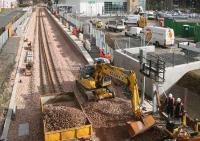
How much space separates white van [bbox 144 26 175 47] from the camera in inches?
1382

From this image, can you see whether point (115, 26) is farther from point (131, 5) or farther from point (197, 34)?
point (131, 5)

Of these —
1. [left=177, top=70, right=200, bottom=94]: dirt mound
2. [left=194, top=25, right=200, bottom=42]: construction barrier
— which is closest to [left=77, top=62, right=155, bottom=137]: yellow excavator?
[left=177, top=70, right=200, bottom=94]: dirt mound

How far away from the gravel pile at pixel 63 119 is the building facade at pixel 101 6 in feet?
240

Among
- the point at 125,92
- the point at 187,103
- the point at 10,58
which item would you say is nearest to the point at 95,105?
the point at 125,92

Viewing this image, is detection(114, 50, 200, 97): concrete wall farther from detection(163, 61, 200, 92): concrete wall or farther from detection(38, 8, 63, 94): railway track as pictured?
detection(38, 8, 63, 94): railway track

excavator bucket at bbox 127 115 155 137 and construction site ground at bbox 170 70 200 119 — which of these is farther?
construction site ground at bbox 170 70 200 119

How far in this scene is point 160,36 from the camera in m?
35.7

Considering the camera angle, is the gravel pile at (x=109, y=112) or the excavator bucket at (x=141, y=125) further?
the gravel pile at (x=109, y=112)

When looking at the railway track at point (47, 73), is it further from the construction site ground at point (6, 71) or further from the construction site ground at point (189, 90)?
the construction site ground at point (189, 90)

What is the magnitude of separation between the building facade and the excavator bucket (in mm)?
73676

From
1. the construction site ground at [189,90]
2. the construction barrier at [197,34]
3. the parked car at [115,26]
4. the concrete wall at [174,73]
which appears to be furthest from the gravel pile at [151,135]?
the parked car at [115,26]

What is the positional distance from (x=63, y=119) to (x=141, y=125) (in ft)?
11.4

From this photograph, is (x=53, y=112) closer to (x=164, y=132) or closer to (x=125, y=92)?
(x=164, y=132)

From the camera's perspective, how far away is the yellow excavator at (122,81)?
49.3 ft
